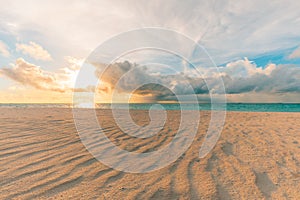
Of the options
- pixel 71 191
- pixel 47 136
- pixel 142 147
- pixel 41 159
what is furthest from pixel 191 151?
pixel 47 136

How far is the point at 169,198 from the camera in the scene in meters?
2.64

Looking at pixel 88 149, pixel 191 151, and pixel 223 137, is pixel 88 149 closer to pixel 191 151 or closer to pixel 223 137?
pixel 191 151

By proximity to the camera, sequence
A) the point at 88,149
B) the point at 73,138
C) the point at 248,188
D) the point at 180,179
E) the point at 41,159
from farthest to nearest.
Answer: the point at 73,138, the point at 88,149, the point at 41,159, the point at 180,179, the point at 248,188

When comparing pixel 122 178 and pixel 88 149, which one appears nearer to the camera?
pixel 122 178

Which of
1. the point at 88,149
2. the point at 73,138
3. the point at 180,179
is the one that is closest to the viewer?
the point at 180,179

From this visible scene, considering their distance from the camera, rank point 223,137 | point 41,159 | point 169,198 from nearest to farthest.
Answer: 1. point 169,198
2. point 41,159
3. point 223,137

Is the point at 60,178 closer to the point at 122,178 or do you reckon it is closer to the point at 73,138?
the point at 122,178

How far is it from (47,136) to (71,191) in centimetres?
376

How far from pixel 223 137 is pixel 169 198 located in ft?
Answer: 14.3

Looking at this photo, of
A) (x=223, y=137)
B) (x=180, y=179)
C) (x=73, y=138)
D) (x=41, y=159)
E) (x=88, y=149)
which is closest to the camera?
(x=180, y=179)

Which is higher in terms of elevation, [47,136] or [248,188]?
[47,136]

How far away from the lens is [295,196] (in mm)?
2762

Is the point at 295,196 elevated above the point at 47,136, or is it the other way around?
the point at 47,136

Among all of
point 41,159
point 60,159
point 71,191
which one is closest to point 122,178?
point 71,191
